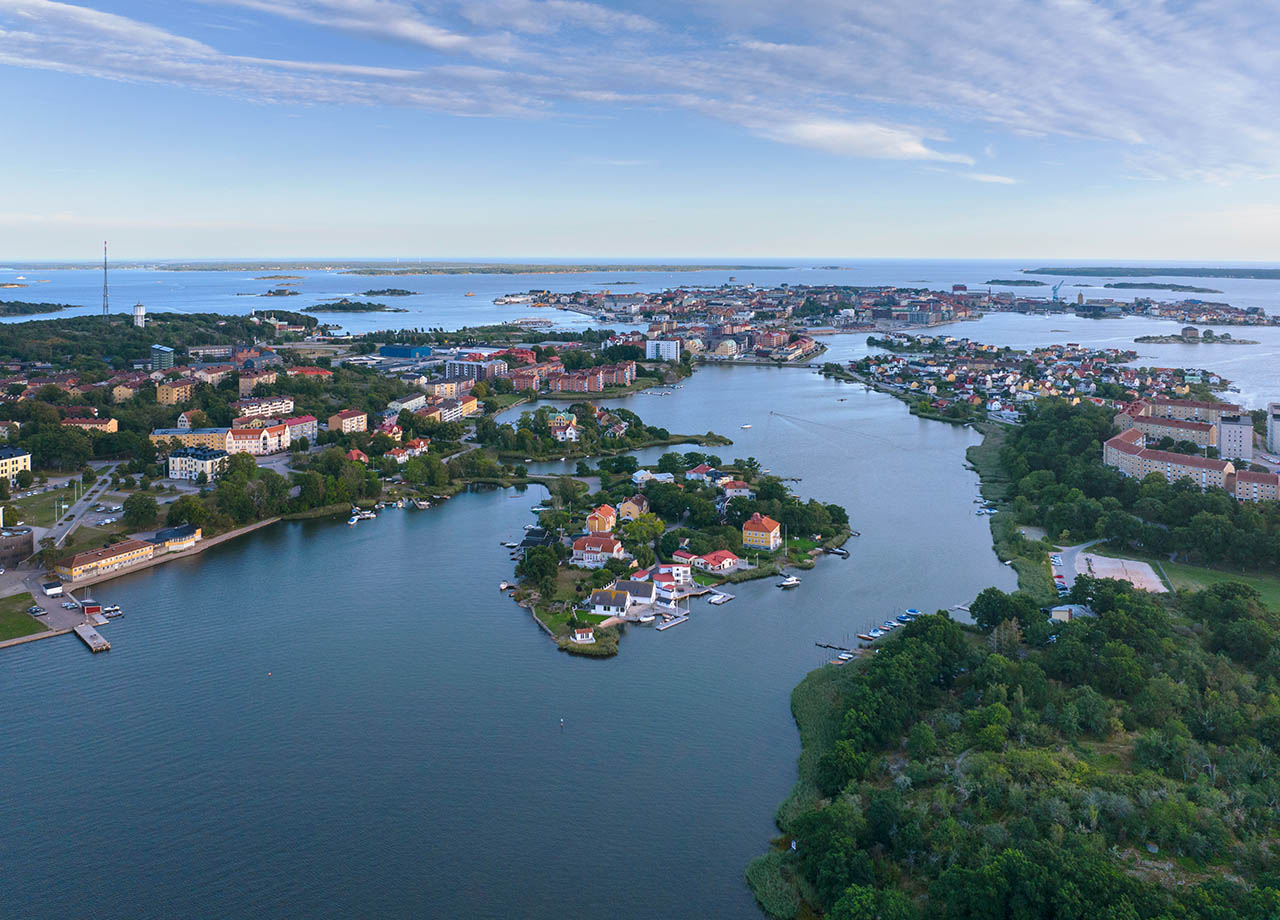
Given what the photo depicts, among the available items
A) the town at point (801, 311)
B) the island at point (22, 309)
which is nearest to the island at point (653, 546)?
the town at point (801, 311)

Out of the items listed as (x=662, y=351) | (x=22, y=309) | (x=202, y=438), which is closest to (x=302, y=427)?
(x=202, y=438)

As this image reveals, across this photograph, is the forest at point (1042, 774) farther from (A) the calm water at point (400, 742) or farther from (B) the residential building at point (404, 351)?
(B) the residential building at point (404, 351)

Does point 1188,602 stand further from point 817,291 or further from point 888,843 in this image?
point 817,291

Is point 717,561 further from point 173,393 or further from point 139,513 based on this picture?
point 173,393

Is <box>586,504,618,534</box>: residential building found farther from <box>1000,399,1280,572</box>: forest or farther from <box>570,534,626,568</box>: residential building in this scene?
<box>1000,399,1280,572</box>: forest

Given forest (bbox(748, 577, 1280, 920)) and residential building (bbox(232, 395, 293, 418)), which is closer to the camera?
forest (bbox(748, 577, 1280, 920))

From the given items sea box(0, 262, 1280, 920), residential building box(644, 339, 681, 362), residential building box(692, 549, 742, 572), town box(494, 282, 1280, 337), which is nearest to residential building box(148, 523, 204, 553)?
sea box(0, 262, 1280, 920)

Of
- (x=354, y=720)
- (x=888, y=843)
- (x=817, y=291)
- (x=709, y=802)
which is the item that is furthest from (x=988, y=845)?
(x=817, y=291)
